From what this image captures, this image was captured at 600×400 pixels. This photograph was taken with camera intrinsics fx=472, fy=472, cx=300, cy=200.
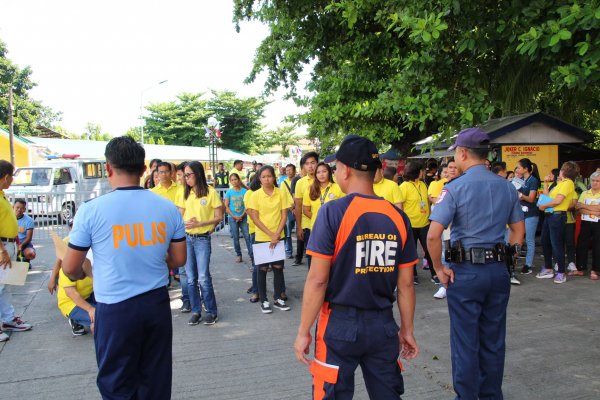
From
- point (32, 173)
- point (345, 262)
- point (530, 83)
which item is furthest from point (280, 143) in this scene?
point (345, 262)

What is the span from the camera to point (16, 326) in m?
5.38

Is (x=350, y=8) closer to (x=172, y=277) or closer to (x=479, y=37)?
(x=479, y=37)

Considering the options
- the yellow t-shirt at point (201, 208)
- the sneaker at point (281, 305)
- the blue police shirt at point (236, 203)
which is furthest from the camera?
the blue police shirt at point (236, 203)

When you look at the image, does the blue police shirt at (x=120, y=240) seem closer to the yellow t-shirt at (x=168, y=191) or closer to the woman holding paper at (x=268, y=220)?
the woman holding paper at (x=268, y=220)

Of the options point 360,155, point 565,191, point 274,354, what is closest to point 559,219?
point 565,191

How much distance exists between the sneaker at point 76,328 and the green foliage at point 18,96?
3793 centimetres

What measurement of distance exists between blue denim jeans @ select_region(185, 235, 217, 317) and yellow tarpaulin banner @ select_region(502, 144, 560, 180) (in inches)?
261

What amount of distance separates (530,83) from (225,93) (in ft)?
129

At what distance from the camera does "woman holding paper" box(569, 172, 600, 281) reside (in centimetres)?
732

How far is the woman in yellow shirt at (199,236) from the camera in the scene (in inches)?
220

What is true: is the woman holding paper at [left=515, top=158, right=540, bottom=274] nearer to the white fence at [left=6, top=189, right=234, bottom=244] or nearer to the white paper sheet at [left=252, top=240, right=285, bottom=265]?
the white paper sheet at [left=252, top=240, right=285, bottom=265]

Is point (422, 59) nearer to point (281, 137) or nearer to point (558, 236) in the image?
point (558, 236)

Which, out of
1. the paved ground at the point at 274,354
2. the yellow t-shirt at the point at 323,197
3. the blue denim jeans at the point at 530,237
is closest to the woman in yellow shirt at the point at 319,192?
the yellow t-shirt at the point at 323,197

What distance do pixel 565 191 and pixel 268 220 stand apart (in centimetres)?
464
